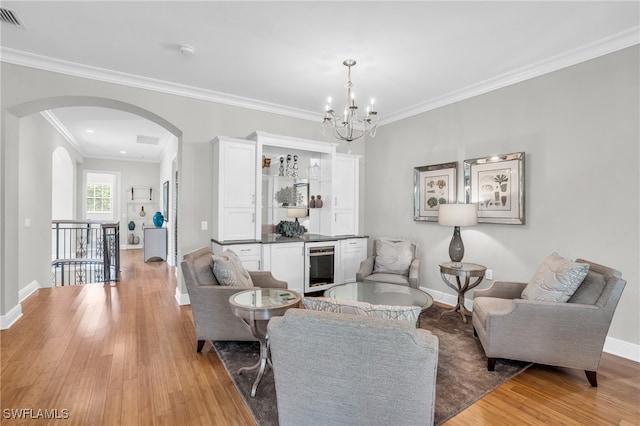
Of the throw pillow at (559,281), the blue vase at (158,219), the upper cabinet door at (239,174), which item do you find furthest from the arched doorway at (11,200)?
the throw pillow at (559,281)

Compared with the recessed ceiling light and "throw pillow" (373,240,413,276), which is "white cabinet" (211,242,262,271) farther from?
the recessed ceiling light

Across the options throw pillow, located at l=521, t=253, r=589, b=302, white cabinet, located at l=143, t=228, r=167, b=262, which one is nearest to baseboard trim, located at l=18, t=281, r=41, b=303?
white cabinet, located at l=143, t=228, r=167, b=262

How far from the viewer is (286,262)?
4.41m

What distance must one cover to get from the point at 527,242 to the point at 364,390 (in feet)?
9.98

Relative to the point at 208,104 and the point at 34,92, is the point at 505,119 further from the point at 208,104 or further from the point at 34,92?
the point at 34,92

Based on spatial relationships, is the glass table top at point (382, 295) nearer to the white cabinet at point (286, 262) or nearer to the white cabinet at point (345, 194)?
the white cabinet at point (286, 262)

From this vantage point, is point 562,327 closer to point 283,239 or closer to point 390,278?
point 390,278

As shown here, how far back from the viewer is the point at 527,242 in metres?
3.57

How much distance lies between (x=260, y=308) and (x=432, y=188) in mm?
3241

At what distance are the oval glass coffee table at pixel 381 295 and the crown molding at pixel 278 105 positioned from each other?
8.60 ft

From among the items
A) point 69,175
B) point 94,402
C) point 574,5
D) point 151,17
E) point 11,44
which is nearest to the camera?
point 94,402

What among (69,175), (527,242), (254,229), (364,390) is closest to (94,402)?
(364,390)

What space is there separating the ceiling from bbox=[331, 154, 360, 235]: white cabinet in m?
1.15

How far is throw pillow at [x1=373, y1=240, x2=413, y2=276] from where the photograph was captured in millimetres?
4344
